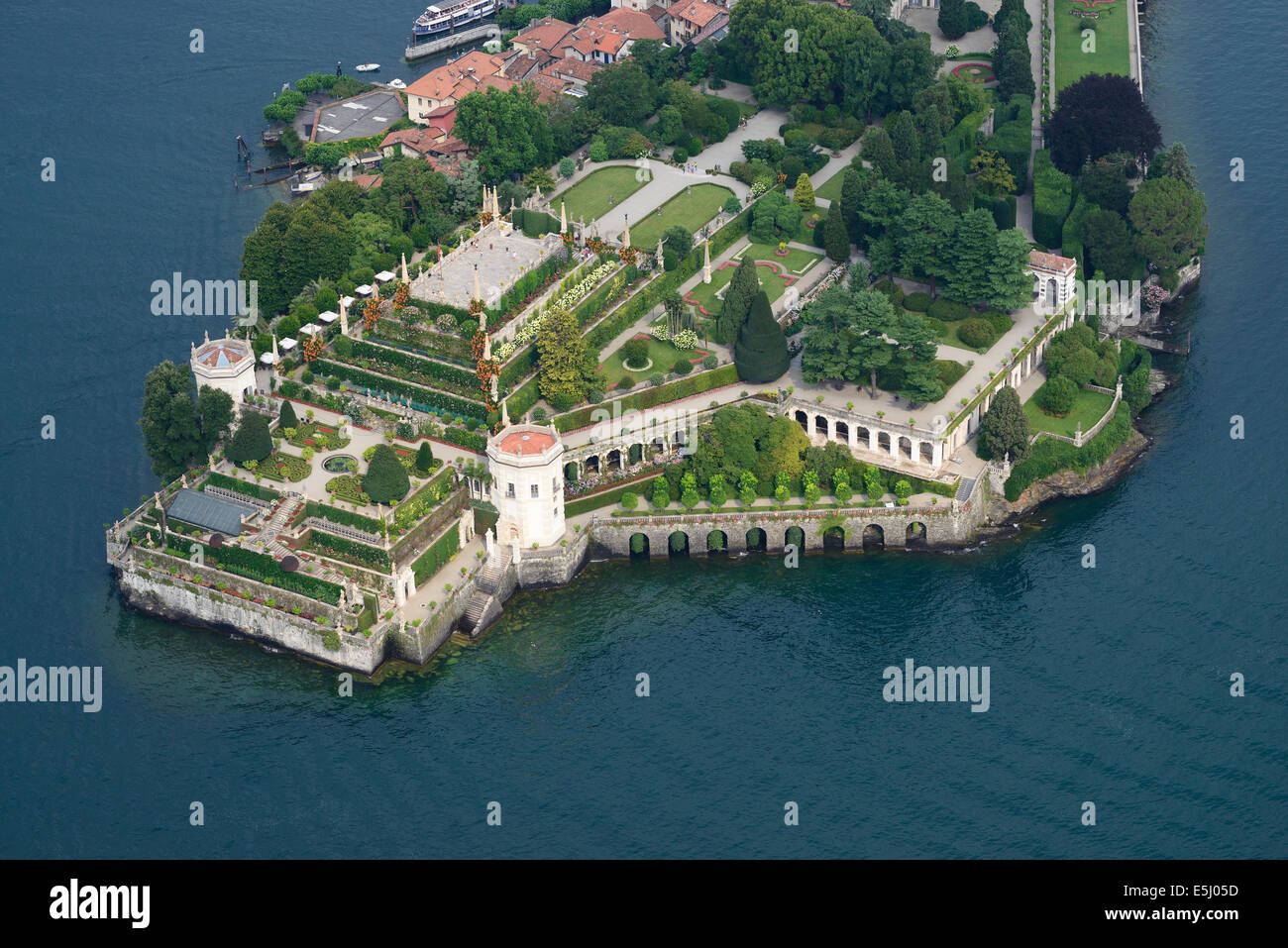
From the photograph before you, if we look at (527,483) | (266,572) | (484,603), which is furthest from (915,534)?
(266,572)

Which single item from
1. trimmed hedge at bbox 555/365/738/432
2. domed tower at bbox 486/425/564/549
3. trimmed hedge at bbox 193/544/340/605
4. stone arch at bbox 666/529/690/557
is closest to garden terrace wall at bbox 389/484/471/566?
domed tower at bbox 486/425/564/549

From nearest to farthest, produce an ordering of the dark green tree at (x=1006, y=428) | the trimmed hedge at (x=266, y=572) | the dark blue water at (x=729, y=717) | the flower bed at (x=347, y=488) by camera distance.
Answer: the dark blue water at (x=729, y=717) < the trimmed hedge at (x=266, y=572) < the flower bed at (x=347, y=488) < the dark green tree at (x=1006, y=428)

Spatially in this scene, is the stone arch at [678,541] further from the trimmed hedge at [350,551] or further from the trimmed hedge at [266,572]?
the trimmed hedge at [266,572]

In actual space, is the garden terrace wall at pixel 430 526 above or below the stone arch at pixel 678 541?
above

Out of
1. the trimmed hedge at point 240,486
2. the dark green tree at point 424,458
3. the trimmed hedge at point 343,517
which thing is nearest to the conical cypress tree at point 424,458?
the dark green tree at point 424,458

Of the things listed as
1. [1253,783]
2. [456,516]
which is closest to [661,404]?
[456,516]
